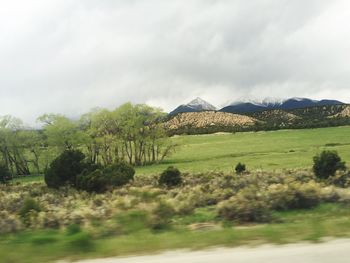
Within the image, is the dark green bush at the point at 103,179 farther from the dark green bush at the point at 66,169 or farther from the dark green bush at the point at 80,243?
the dark green bush at the point at 80,243

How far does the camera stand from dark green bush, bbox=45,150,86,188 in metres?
41.6

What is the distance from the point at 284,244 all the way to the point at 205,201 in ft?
34.8

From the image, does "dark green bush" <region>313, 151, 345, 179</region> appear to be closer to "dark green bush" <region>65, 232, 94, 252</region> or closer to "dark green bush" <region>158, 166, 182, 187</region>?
"dark green bush" <region>158, 166, 182, 187</region>

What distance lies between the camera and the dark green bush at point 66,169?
136 ft

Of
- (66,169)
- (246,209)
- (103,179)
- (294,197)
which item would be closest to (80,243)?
(246,209)

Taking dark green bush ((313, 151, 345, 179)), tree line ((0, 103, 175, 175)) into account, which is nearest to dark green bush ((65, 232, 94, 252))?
dark green bush ((313, 151, 345, 179))

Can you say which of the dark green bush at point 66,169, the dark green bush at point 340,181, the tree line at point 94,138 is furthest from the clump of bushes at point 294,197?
the tree line at point 94,138

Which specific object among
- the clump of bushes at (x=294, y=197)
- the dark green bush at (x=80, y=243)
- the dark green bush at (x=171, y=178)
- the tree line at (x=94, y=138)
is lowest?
the dark green bush at (x=171, y=178)

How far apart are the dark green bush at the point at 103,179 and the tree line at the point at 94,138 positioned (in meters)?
42.7

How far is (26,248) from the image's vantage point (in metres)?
8.29

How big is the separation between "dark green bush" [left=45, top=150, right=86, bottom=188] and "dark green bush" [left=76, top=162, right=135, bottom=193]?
2533 mm

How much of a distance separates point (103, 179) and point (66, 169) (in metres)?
8.53

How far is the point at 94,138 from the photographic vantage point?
8325 centimetres

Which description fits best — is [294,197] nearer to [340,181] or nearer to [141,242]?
[141,242]
